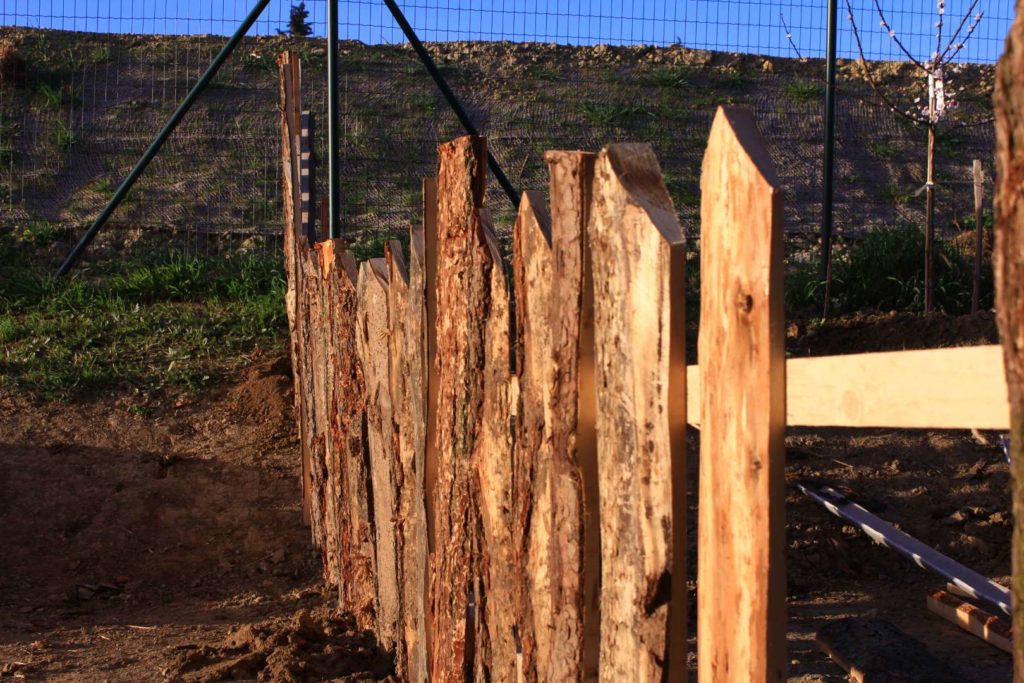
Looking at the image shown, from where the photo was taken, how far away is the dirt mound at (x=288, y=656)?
142 inches

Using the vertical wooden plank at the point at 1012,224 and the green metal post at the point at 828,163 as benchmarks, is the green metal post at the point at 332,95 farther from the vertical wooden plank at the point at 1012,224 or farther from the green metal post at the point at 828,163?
the vertical wooden plank at the point at 1012,224

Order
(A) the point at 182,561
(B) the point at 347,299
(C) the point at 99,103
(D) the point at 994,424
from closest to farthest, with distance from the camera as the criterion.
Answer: (D) the point at 994,424 < (B) the point at 347,299 < (A) the point at 182,561 < (C) the point at 99,103

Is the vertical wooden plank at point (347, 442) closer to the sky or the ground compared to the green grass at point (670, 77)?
closer to the ground

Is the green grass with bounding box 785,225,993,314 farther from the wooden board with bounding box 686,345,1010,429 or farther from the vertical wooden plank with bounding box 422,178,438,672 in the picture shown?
the wooden board with bounding box 686,345,1010,429

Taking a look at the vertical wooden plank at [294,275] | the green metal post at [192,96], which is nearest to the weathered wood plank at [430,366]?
the vertical wooden plank at [294,275]

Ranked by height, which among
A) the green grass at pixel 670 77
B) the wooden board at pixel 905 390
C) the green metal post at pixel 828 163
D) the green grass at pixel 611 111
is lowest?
the wooden board at pixel 905 390

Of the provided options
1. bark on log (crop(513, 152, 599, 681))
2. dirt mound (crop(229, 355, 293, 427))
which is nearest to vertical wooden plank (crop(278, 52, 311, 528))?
A: dirt mound (crop(229, 355, 293, 427))

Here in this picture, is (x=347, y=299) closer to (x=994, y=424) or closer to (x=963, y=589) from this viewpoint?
(x=963, y=589)

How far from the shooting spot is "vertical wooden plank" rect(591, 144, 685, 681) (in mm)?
1640

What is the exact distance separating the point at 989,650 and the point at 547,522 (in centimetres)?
239

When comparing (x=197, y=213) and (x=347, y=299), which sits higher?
(x=197, y=213)

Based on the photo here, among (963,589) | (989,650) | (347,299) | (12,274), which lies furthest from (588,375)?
(12,274)

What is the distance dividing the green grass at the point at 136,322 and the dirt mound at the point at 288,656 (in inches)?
127

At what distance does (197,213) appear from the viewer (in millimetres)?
9836
